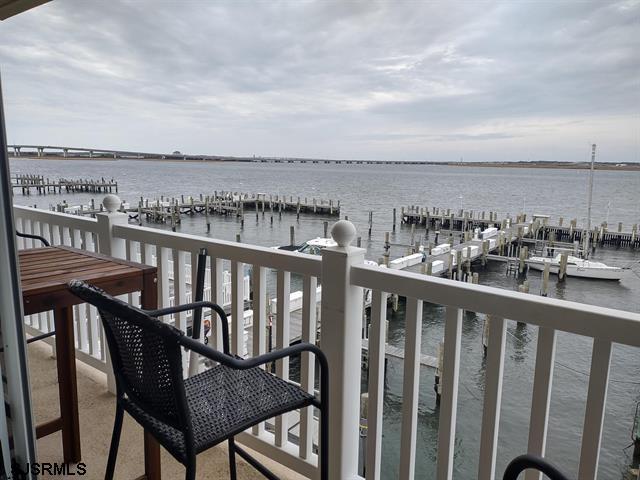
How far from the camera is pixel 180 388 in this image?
104 centimetres

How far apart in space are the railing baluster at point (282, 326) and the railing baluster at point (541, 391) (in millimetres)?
923

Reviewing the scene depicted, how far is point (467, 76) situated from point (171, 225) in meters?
26.7

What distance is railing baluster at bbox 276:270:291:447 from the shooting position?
1808 millimetres

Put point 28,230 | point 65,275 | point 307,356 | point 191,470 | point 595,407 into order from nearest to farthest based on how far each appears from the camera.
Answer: point 191,470
point 595,407
point 65,275
point 307,356
point 28,230

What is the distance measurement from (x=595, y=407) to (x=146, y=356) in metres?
1.17

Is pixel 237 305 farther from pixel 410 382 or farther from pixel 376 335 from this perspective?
pixel 410 382

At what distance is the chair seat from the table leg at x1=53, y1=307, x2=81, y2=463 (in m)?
0.61

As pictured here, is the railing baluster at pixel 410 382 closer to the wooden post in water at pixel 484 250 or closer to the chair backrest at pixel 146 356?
the chair backrest at pixel 146 356

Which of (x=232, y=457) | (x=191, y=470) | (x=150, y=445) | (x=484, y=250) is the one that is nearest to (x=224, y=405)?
(x=191, y=470)

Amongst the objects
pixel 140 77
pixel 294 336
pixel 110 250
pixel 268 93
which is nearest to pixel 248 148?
pixel 140 77

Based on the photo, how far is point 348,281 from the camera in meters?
1.57

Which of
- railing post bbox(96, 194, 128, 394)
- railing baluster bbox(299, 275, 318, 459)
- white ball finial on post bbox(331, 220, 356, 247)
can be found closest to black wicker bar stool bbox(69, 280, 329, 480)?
railing baluster bbox(299, 275, 318, 459)

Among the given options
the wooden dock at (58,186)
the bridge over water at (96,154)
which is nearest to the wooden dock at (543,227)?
the bridge over water at (96,154)

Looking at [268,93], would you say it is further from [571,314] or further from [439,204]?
[571,314]
